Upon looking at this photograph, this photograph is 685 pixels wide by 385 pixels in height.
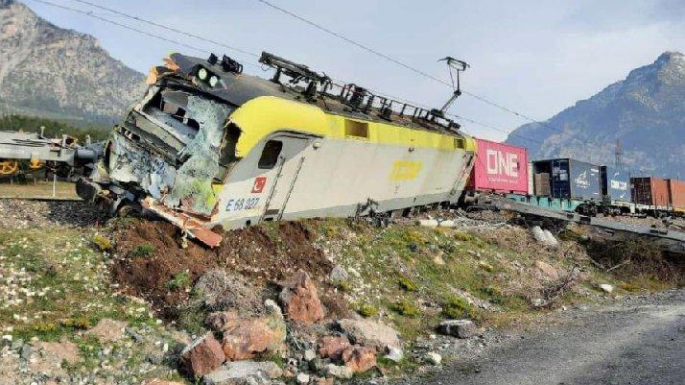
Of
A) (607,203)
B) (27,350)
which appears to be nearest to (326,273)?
(27,350)

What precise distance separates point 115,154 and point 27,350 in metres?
5.43

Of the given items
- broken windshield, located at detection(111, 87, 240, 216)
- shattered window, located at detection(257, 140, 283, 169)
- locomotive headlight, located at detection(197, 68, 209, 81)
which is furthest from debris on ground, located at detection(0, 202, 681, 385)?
locomotive headlight, located at detection(197, 68, 209, 81)

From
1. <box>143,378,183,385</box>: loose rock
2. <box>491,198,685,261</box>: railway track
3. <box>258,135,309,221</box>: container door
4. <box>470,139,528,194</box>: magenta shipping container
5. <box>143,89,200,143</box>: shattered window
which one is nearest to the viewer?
<box>143,378,183,385</box>: loose rock

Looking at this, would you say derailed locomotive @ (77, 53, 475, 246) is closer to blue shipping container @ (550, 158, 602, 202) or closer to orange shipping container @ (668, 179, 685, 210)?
blue shipping container @ (550, 158, 602, 202)

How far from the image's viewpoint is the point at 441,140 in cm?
2045

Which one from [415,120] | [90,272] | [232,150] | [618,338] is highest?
[415,120]

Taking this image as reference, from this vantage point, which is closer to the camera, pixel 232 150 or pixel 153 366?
pixel 153 366

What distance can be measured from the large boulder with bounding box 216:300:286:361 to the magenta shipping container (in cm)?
1729

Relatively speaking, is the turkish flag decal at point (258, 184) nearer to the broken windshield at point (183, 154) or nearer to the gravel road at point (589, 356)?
the broken windshield at point (183, 154)

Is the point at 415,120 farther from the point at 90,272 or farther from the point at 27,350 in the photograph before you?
the point at 27,350

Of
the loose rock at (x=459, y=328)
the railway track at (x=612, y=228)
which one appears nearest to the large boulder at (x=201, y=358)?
the loose rock at (x=459, y=328)

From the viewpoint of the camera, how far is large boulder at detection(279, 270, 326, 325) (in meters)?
10.5

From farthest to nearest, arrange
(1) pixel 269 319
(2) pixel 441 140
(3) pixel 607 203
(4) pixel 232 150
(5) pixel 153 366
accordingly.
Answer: (3) pixel 607 203 < (2) pixel 441 140 < (4) pixel 232 150 < (1) pixel 269 319 < (5) pixel 153 366

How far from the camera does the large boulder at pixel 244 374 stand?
8.16m
